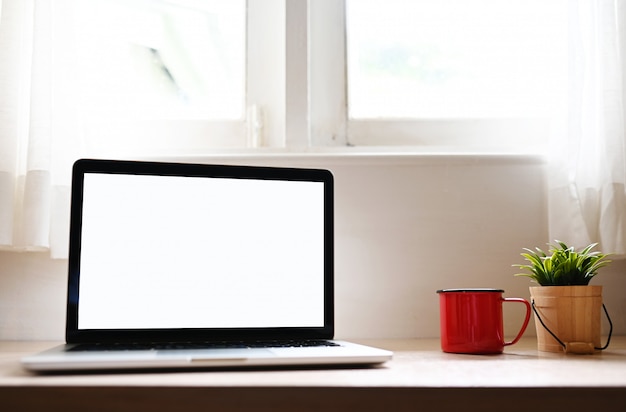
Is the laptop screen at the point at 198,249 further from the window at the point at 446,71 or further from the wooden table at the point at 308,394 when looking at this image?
the window at the point at 446,71

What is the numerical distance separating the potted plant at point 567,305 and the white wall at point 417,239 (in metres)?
0.24

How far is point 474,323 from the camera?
973 mm

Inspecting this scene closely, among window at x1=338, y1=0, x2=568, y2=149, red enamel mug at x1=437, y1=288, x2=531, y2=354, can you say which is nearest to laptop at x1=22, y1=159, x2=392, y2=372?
red enamel mug at x1=437, y1=288, x2=531, y2=354

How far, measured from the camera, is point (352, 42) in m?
1.41

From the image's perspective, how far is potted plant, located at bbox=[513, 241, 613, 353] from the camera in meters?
0.97

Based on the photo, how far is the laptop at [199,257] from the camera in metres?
0.93

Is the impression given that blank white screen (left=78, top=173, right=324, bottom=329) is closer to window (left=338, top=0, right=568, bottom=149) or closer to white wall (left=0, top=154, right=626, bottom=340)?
white wall (left=0, top=154, right=626, bottom=340)

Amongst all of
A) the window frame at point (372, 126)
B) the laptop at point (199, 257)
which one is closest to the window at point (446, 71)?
the window frame at point (372, 126)

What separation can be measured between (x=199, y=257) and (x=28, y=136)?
435 millimetres

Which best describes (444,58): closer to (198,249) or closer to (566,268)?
(566,268)

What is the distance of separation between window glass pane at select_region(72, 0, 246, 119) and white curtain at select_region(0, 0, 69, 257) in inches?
7.7

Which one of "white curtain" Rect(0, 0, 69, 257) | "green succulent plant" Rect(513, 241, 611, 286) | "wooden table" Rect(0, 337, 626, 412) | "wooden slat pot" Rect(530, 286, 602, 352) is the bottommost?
"wooden table" Rect(0, 337, 626, 412)

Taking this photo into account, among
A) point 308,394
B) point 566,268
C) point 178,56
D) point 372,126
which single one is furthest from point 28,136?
point 566,268

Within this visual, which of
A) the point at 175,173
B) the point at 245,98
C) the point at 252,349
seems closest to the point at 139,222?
the point at 175,173
